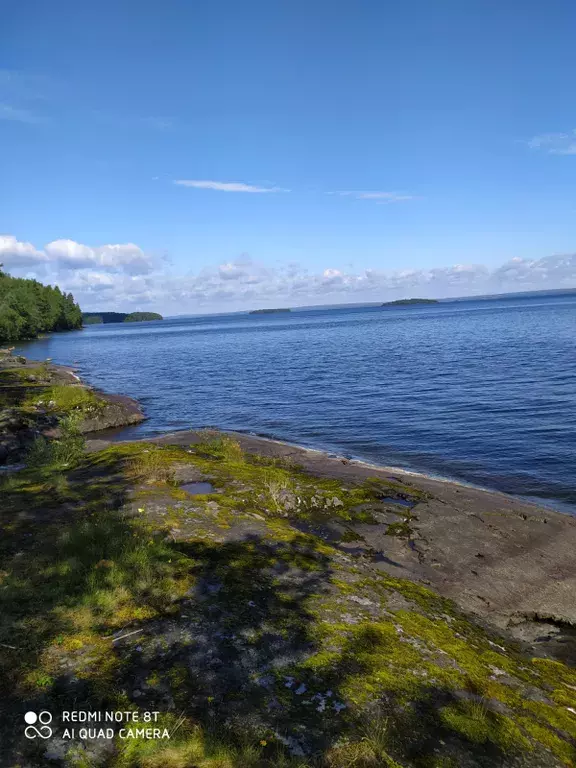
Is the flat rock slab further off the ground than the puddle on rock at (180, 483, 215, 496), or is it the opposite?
the puddle on rock at (180, 483, 215, 496)

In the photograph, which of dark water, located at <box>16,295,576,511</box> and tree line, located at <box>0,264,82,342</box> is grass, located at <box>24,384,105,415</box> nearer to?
dark water, located at <box>16,295,576,511</box>

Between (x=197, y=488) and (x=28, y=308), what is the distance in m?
116

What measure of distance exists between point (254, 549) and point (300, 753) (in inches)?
204

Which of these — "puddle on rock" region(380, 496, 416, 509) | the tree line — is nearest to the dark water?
"puddle on rock" region(380, 496, 416, 509)

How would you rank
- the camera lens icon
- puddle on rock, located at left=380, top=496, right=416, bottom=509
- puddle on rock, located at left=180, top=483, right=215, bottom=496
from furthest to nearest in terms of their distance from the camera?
puddle on rock, located at left=380, top=496, right=416, bottom=509 → puddle on rock, located at left=180, top=483, right=215, bottom=496 → the camera lens icon

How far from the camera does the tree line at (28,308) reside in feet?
322

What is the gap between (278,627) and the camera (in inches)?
276

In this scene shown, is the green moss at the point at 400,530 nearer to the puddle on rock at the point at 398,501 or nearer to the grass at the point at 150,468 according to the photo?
the puddle on rock at the point at 398,501

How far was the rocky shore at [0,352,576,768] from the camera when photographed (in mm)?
5105

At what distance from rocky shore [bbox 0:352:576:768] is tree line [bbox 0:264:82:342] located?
100 meters

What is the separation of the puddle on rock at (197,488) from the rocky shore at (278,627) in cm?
10

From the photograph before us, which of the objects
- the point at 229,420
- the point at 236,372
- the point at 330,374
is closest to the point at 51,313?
the point at 236,372

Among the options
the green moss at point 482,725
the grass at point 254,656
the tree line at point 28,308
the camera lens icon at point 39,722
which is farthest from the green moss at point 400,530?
the tree line at point 28,308

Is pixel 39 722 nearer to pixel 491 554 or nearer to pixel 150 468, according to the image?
pixel 150 468
